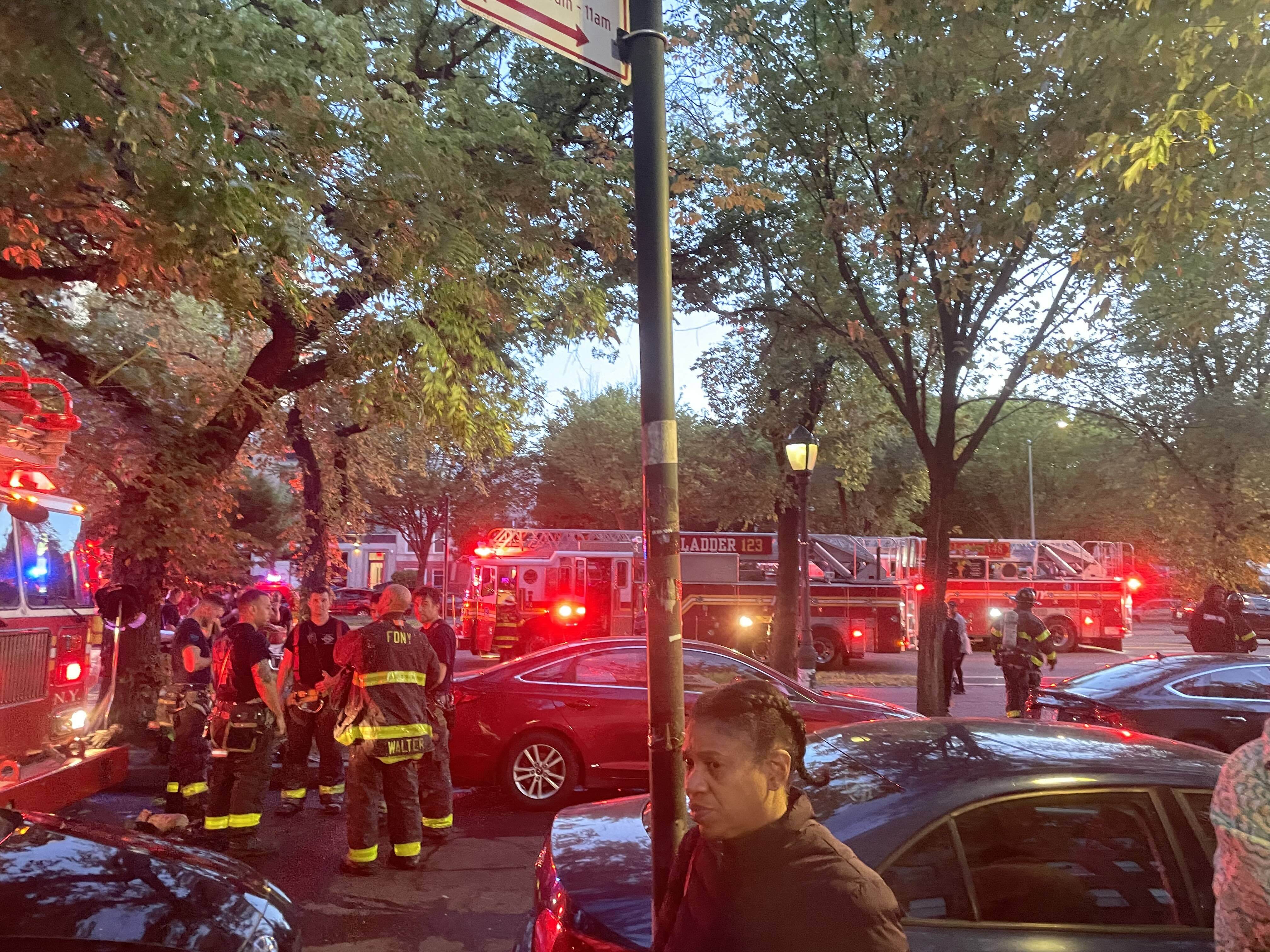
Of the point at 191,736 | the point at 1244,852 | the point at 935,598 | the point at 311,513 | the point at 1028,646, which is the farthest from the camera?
the point at 311,513

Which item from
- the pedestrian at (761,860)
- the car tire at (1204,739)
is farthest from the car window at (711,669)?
the pedestrian at (761,860)

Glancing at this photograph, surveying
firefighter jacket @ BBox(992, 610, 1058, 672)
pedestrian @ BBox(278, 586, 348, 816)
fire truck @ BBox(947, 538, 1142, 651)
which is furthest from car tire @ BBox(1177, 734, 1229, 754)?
fire truck @ BBox(947, 538, 1142, 651)

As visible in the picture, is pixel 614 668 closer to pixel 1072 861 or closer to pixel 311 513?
pixel 1072 861

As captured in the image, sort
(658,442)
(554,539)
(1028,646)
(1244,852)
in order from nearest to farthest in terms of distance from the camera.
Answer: (1244,852)
(658,442)
(1028,646)
(554,539)

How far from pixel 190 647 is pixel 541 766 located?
296 cm

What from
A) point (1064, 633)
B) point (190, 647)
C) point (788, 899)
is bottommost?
point (1064, 633)

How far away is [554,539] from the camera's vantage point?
21.4 m

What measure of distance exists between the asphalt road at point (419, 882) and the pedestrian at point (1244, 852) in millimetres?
2295

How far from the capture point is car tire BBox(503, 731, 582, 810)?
777 cm

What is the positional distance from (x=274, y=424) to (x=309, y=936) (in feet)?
33.7

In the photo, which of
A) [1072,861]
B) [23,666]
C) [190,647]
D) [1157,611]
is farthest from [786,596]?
[1157,611]

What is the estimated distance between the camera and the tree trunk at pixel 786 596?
1753cm

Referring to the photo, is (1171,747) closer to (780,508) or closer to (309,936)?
(309,936)

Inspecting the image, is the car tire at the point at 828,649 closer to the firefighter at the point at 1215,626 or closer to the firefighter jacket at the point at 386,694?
the firefighter at the point at 1215,626
